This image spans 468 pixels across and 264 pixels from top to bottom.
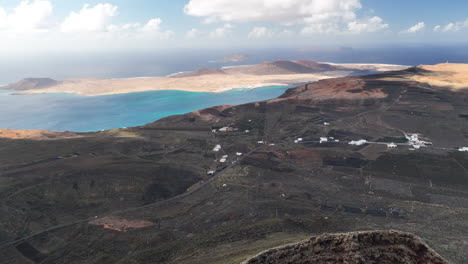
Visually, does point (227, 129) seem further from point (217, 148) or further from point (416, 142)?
point (416, 142)

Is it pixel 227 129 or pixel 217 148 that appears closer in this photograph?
pixel 217 148

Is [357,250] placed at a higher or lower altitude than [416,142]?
higher

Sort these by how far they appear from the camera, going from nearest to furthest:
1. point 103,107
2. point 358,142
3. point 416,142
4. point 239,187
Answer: point 239,187 → point 416,142 → point 358,142 → point 103,107

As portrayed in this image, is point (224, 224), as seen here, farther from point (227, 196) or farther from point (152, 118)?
point (152, 118)

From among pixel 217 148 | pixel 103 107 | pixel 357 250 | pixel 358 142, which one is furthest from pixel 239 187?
pixel 103 107

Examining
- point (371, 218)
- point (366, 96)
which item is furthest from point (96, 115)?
point (371, 218)

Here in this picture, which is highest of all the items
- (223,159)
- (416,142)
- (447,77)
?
(447,77)

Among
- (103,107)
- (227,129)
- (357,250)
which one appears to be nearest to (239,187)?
(227,129)

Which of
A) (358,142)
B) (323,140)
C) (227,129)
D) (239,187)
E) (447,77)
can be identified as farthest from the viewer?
(447,77)
